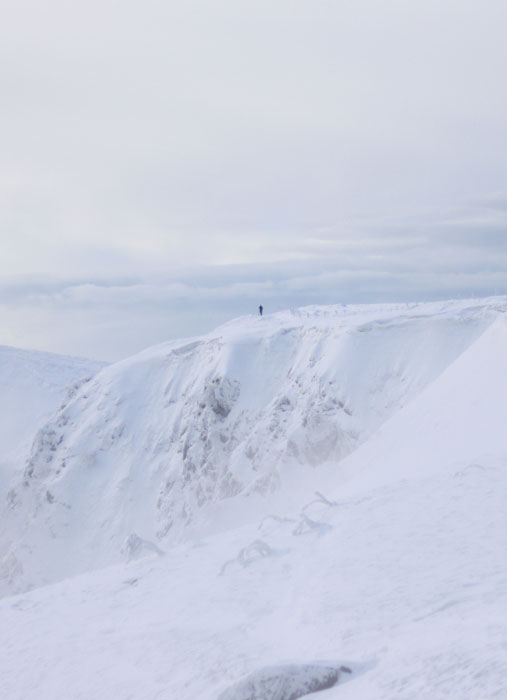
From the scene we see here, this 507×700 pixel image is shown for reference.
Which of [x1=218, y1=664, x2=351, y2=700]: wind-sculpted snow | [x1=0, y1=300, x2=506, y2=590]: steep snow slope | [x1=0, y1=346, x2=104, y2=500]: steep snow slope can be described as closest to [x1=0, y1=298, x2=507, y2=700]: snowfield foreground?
[x1=218, y1=664, x2=351, y2=700]: wind-sculpted snow

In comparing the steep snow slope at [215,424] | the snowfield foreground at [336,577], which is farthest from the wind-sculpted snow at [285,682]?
the steep snow slope at [215,424]

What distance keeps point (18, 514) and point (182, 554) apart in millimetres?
40653

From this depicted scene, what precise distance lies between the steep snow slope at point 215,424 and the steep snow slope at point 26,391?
31.5 ft

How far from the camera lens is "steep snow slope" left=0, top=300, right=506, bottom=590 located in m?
41.6

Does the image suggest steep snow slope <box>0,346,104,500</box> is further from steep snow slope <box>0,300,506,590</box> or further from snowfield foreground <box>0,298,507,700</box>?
snowfield foreground <box>0,298,507,700</box>

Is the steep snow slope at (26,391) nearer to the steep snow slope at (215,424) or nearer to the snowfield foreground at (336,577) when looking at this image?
the steep snow slope at (215,424)

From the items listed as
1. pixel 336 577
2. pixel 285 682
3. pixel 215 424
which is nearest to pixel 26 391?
pixel 215 424

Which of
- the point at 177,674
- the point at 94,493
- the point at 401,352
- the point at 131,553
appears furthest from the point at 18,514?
the point at 177,674

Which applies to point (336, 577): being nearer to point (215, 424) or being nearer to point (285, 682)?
point (285, 682)

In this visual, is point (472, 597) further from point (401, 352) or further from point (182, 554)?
point (401, 352)

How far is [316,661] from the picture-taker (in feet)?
25.7

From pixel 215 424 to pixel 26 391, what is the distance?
157 feet

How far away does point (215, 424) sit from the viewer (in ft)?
156

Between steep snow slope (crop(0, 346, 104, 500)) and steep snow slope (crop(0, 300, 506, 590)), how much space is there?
961cm
